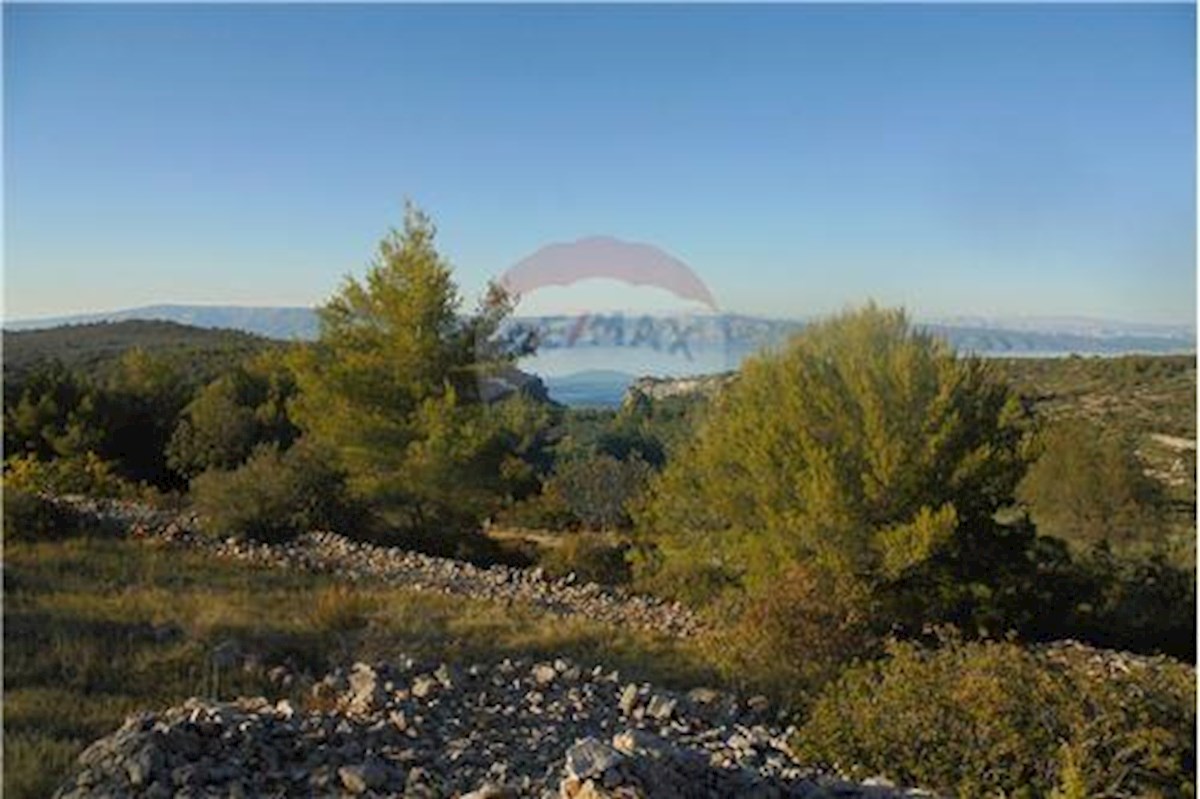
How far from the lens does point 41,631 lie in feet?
28.2

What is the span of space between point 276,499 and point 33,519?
3210mm

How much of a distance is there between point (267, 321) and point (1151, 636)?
783 inches

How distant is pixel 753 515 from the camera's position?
42.2ft

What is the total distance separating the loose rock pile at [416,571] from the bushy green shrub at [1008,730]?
4.75m

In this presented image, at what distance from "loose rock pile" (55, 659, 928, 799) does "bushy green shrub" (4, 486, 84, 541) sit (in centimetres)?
719

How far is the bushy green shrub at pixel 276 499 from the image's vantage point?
14984 millimetres

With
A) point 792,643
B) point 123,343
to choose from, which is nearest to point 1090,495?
point 792,643

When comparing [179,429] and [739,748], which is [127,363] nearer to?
[179,429]

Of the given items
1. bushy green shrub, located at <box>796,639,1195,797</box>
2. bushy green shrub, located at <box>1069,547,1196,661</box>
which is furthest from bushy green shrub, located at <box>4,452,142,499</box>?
bushy green shrub, located at <box>1069,547,1196,661</box>

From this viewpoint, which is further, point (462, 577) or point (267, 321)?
point (267, 321)

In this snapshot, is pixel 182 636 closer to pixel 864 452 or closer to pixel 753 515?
pixel 753 515

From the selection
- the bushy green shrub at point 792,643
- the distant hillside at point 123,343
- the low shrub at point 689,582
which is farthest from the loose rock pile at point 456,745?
the distant hillside at point 123,343

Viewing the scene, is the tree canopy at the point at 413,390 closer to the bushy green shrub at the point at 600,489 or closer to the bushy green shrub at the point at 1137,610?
the bushy green shrub at the point at 600,489

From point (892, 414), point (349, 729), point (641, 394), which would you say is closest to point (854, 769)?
point (349, 729)
